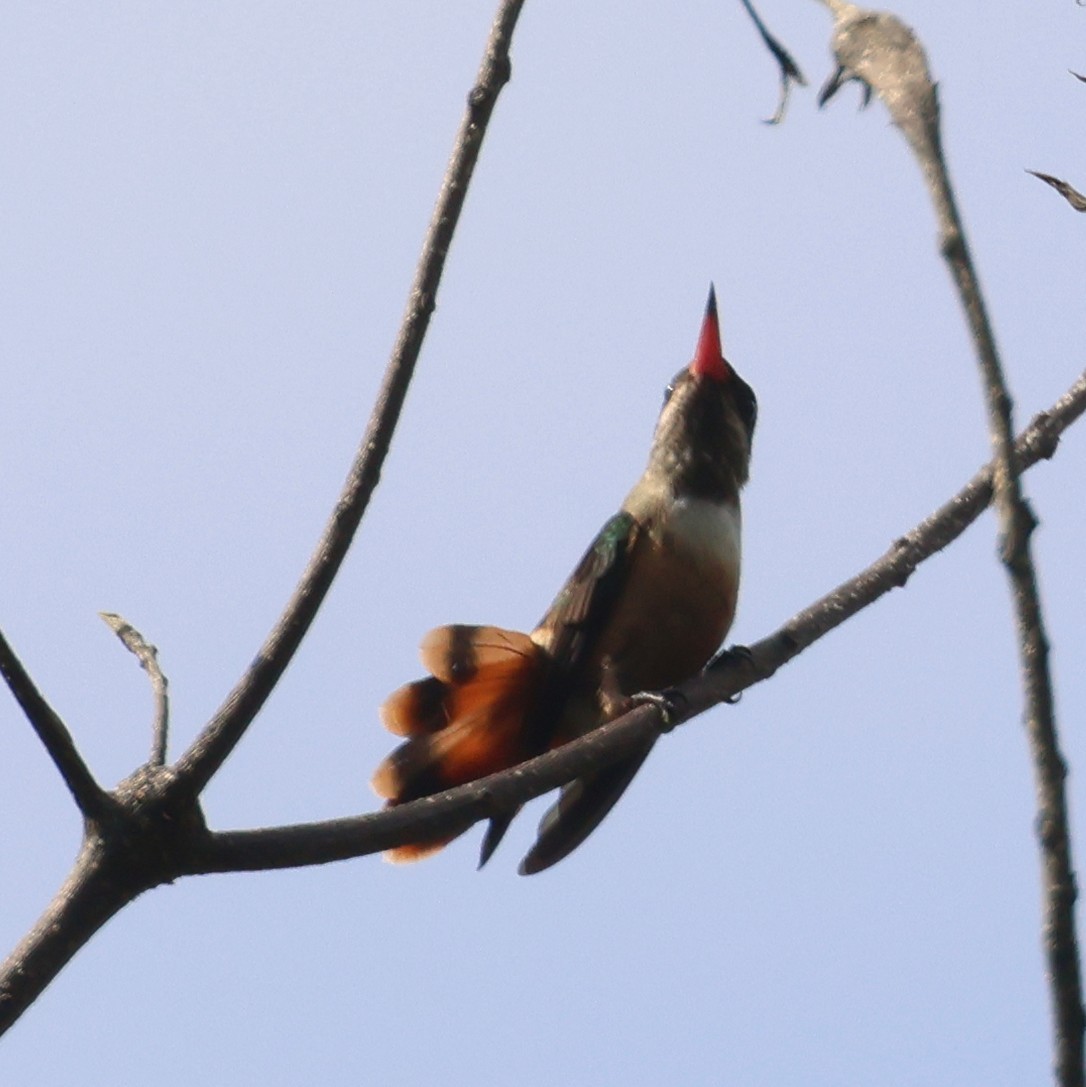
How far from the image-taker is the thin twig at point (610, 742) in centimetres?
223

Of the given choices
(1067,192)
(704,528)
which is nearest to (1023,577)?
(1067,192)

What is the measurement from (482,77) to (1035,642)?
5.81ft

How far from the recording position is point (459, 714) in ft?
14.2

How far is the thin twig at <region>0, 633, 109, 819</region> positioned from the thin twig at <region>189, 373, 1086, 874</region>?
0.54ft

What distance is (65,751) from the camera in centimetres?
219

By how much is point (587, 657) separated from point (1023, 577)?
3461 mm

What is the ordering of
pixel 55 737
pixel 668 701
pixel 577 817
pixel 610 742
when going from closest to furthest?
pixel 55 737
pixel 610 742
pixel 668 701
pixel 577 817

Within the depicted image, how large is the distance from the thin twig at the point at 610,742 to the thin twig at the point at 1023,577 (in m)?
0.80

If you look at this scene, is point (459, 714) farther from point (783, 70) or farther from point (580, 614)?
point (783, 70)

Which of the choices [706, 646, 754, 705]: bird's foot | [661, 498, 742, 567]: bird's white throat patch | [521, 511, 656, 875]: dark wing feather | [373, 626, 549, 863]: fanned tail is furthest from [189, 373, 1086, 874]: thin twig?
[661, 498, 742, 567]: bird's white throat patch

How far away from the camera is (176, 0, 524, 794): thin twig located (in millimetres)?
2314

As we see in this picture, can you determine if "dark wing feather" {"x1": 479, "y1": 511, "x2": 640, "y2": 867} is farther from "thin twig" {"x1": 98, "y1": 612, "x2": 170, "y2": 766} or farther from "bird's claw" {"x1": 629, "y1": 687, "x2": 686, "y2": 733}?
"thin twig" {"x1": 98, "y1": 612, "x2": 170, "y2": 766}

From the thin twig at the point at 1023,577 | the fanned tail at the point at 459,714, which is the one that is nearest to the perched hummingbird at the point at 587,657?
the fanned tail at the point at 459,714

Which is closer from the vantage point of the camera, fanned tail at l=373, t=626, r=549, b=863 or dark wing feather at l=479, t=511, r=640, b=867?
fanned tail at l=373, t=626, r=549, b=863
